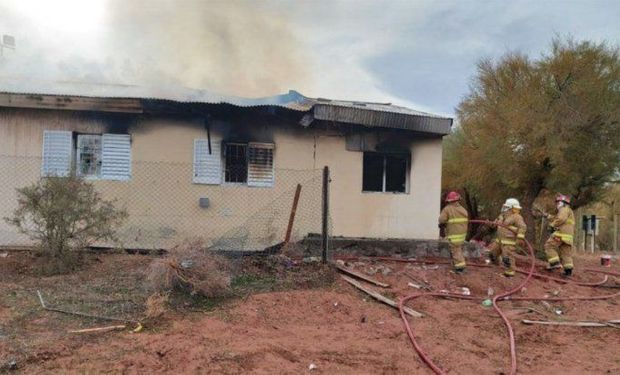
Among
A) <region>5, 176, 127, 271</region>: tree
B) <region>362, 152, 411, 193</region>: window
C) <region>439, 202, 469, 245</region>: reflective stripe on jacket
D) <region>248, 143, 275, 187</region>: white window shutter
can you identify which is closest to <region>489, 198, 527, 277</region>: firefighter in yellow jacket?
<region>439, 202, 469, 245</region>: reflective stripe on jacket

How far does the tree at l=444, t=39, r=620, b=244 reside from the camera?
13.8 meters

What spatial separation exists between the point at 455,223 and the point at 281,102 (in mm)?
4132

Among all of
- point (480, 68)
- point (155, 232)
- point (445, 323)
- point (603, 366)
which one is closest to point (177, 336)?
point (445, 323)

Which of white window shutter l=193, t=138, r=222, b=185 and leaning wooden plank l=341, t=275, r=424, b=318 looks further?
white window shutter l=193, t=138, r=222, b=185

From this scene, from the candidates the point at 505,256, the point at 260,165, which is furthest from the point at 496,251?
the point at 260,165

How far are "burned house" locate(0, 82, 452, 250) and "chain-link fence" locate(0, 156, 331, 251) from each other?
0.07 ft

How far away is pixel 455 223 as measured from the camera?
351 inches

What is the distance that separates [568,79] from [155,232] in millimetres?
12051

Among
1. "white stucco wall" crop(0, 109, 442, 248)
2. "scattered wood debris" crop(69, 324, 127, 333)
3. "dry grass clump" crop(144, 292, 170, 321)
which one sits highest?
"white stucco wall" crop(0, 109, 442, 248)

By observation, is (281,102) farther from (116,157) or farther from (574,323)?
(574,323)

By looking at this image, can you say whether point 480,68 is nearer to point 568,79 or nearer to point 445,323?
point 568,79

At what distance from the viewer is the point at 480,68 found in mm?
16609

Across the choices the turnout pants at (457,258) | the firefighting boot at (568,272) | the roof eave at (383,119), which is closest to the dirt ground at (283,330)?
the turnout pants at (457,258)

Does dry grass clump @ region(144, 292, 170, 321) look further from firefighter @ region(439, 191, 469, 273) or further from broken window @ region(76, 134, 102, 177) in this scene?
firefighter @ region(439, 191, 469, 273)
